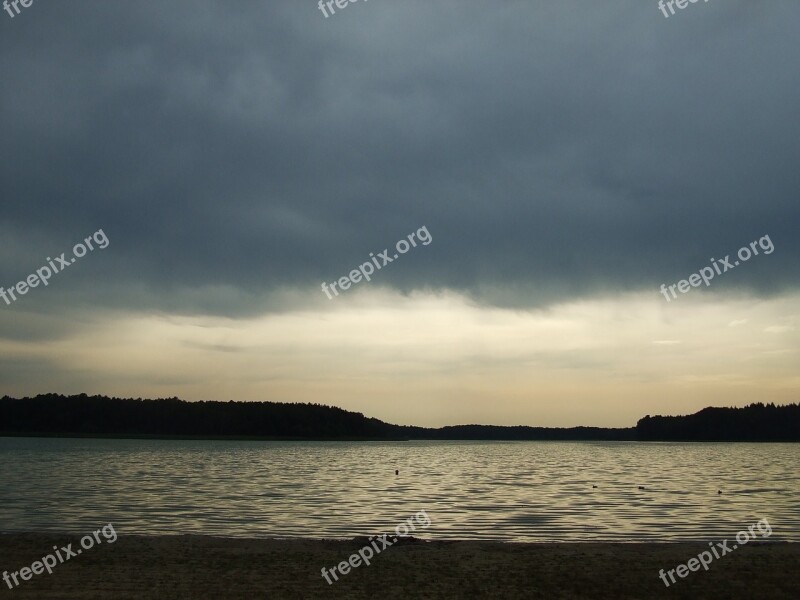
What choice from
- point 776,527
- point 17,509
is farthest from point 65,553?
point 776,527

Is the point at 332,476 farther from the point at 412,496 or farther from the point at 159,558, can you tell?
the point at 159,558

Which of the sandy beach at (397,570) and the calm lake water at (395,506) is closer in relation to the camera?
the sandy beach at (397,570)

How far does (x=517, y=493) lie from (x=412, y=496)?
7.74m

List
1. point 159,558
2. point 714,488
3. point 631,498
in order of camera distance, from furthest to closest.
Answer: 1. point 714,488
2. point 631,498
3. point 159,558

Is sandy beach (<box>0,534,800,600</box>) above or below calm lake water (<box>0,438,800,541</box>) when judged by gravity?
above

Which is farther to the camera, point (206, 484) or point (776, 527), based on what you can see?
point (206, 484)

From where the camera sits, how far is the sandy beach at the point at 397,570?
56.0ft

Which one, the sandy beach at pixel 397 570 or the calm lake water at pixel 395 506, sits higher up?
the sandy beach at pixel 397 570

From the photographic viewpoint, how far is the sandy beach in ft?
56.0

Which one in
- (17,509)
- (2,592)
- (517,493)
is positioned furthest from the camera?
(517,493)

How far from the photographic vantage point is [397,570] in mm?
19953

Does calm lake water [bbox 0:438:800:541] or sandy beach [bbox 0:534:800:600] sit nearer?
sandy beach [bbox 0:534:800:600]

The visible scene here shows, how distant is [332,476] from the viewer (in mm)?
70688

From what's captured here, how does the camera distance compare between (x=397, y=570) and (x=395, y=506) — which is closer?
(x=397, y=570)
